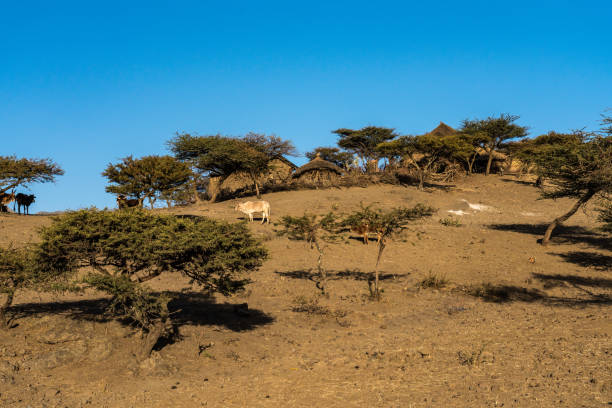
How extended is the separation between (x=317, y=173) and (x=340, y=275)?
107ft

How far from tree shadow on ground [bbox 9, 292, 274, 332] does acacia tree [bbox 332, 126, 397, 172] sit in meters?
41.7

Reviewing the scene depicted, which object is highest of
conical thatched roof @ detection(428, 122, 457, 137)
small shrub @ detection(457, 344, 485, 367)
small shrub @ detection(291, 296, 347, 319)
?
conical thatched roof @ detection(428, 122, 457, 137)

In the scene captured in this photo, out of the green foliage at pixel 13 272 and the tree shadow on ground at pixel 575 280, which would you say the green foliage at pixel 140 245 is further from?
the tree shadow on ground at pixel 575 280

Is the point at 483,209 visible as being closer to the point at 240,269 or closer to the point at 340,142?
the point at 340,142

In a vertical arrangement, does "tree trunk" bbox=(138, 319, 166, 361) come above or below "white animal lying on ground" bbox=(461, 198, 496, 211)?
below

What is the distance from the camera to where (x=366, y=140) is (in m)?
56.9

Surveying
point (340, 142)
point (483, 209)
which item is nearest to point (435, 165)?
point (340, 142)

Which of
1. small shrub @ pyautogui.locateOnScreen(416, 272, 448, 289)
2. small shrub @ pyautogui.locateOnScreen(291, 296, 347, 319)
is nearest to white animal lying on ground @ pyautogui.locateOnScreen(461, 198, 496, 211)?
small shrub @ pyautogui.locateOnScreen(416, 272, 448, 289)

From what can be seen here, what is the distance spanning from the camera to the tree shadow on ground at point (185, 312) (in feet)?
37.7

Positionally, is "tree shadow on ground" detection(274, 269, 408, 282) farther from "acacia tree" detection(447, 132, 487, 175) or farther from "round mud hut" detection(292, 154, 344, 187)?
"round mud hut" detection(292, 154, 344, 187)

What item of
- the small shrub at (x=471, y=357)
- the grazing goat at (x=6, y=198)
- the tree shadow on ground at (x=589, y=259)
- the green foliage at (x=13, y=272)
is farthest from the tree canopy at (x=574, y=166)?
the grazing goat at (x=6, y=198)

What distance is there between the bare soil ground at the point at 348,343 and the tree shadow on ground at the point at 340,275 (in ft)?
0.41

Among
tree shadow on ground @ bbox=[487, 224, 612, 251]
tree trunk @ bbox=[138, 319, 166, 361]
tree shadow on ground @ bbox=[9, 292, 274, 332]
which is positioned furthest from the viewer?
tree shadow on ground @ bbox=[487, 224, 612, 251]

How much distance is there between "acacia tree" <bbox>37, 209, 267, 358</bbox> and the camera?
359 inches
